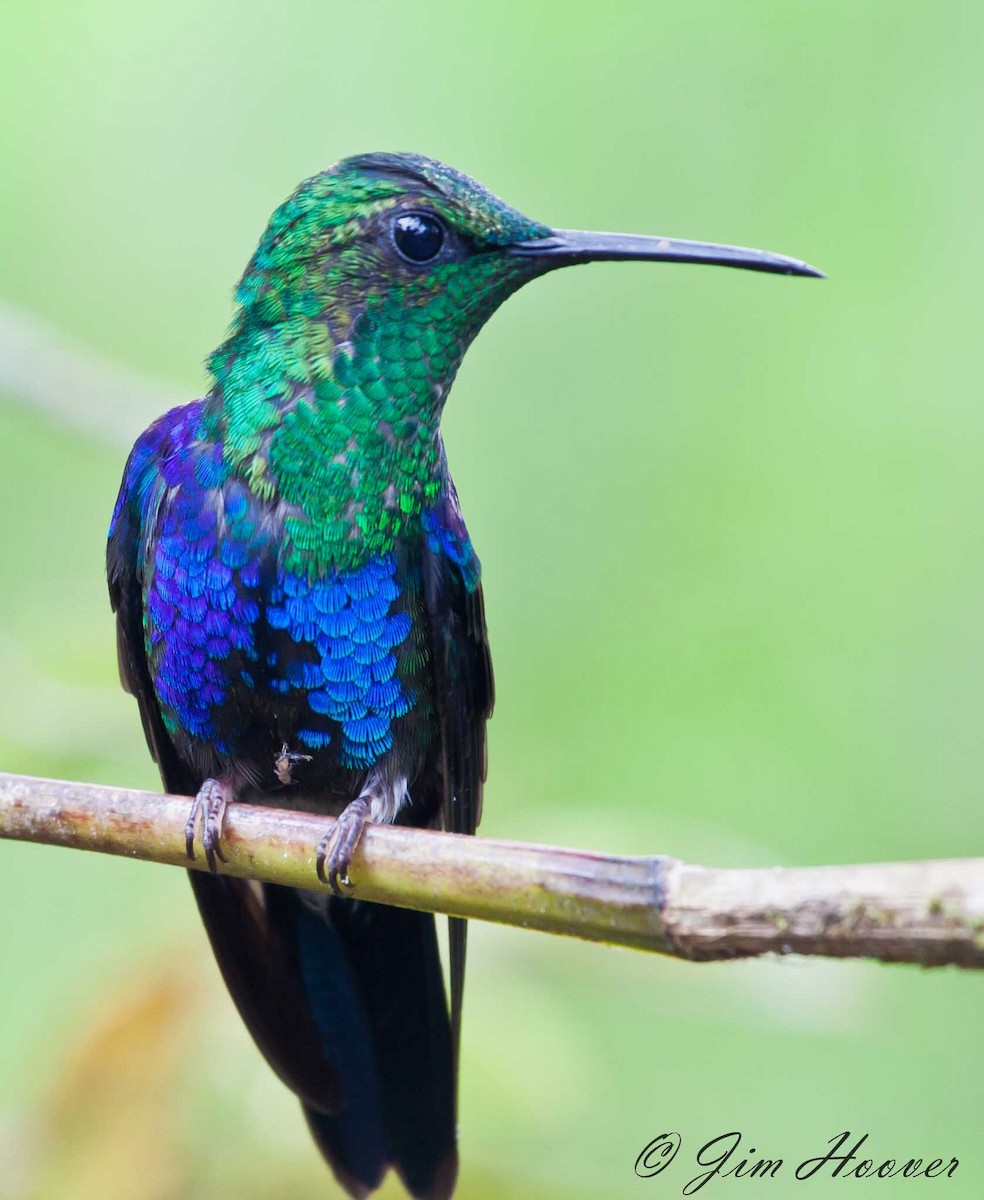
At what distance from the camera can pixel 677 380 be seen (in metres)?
6.19

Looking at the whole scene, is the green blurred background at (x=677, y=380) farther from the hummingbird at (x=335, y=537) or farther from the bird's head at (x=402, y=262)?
the bird's head at (x=402, y=262)

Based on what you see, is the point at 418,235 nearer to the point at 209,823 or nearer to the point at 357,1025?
the point at 209,823

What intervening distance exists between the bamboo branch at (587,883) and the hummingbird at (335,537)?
31cm

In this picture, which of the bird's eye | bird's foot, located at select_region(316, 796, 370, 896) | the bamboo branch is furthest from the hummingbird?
the bamboo branch

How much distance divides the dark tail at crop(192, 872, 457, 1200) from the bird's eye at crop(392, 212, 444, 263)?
4.29 feet

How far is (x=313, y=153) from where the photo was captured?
609 cm

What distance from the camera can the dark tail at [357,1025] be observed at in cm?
311

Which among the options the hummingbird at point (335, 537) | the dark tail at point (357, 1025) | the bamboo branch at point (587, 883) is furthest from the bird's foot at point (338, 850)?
the dark tail at point (357, 1025)

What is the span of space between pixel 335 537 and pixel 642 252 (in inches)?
29.1

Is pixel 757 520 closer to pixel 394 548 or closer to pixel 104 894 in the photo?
pixel 104 894

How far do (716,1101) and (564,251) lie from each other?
3687 mm

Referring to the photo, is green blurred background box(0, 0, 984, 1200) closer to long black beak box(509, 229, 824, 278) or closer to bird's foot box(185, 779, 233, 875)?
bird's foot box(185, 779, 233, 875)

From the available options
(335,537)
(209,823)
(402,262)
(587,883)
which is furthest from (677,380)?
(587,883)

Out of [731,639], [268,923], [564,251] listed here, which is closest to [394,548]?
[564,251]
